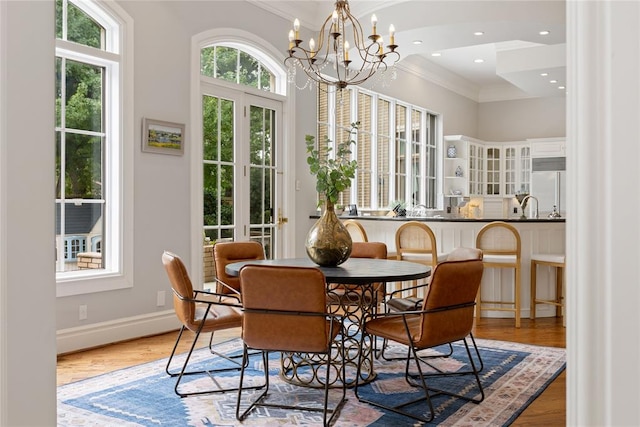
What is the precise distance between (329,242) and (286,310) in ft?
2.82

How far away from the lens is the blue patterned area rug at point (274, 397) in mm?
2961

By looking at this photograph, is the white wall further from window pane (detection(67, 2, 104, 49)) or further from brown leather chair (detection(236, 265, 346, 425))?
window pane (detection(67, 2, 104, 49))

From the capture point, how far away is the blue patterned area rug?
9.71ft

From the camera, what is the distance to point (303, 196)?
682 cm

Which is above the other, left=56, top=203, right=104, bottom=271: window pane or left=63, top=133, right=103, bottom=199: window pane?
left=63, top=133, right=103, bottom=199: window pane

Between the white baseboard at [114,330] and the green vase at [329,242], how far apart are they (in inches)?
78.7

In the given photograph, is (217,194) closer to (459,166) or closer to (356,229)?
(356,229)

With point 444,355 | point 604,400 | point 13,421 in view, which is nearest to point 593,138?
point 604,400

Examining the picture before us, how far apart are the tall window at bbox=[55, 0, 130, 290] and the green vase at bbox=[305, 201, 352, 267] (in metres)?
1.92

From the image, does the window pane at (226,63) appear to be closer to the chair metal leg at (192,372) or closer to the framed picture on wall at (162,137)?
the framed picture on wall at (162,137)

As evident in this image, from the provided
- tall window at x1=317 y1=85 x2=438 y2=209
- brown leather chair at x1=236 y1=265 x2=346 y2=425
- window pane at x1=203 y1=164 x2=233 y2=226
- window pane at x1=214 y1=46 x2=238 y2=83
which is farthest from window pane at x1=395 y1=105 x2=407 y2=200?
brown leather chair at x1=236 y1=265 x2=346 y2=425

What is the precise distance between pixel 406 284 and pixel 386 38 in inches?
108

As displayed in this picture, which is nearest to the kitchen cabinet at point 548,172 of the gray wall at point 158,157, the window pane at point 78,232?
the gray wall at point 158,157

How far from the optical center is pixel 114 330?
15.3ft
